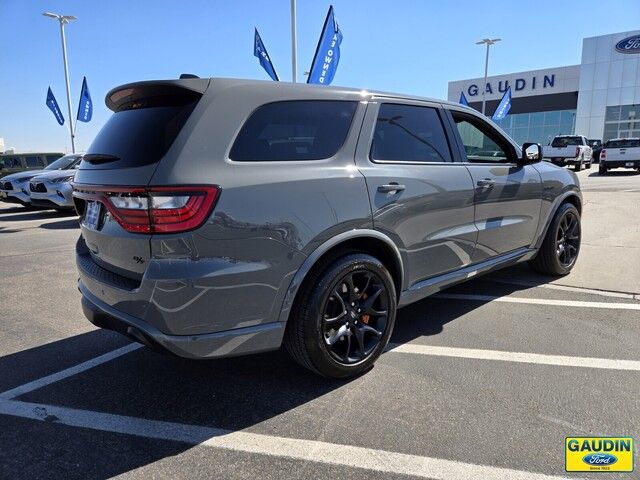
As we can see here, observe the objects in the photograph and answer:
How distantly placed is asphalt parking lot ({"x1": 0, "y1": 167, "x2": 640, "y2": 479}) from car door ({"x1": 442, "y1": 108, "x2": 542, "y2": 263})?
2.19 ft

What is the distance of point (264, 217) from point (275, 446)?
118 cm

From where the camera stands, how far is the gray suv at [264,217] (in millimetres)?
2322

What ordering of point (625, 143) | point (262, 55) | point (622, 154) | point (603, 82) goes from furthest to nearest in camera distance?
point (603, 82), point (625, 143), point (622, 154), point (262, 55)

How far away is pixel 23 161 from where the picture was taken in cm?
1905

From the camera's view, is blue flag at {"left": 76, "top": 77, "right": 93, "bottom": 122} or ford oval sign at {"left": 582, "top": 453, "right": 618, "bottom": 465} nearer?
ford oval sign at {"left": 582, "top": 453, "right": 618, "bottom": 465}

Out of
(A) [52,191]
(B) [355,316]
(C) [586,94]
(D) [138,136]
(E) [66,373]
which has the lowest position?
(E) [66,373]

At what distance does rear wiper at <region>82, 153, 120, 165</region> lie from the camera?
8.76ft

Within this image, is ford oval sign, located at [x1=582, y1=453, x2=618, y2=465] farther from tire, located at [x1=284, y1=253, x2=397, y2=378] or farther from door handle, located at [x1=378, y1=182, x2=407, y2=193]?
door handle, located at [x1=378, y1=182, x2=407, y2=193]

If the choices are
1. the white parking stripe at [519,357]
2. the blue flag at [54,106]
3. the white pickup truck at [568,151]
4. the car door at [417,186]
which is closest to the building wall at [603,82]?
the white pickup truck at [568,151]

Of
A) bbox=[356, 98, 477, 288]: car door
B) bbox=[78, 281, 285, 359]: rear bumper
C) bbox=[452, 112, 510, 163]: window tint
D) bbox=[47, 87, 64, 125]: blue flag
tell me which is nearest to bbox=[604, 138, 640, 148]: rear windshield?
bbox=[452, 112, 510, 163]: window tint

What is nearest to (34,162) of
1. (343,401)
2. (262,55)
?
(262,55)

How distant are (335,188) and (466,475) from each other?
5.33ft

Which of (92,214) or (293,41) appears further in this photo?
(293,41)

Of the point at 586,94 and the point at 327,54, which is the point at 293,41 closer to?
the point at 327,54
